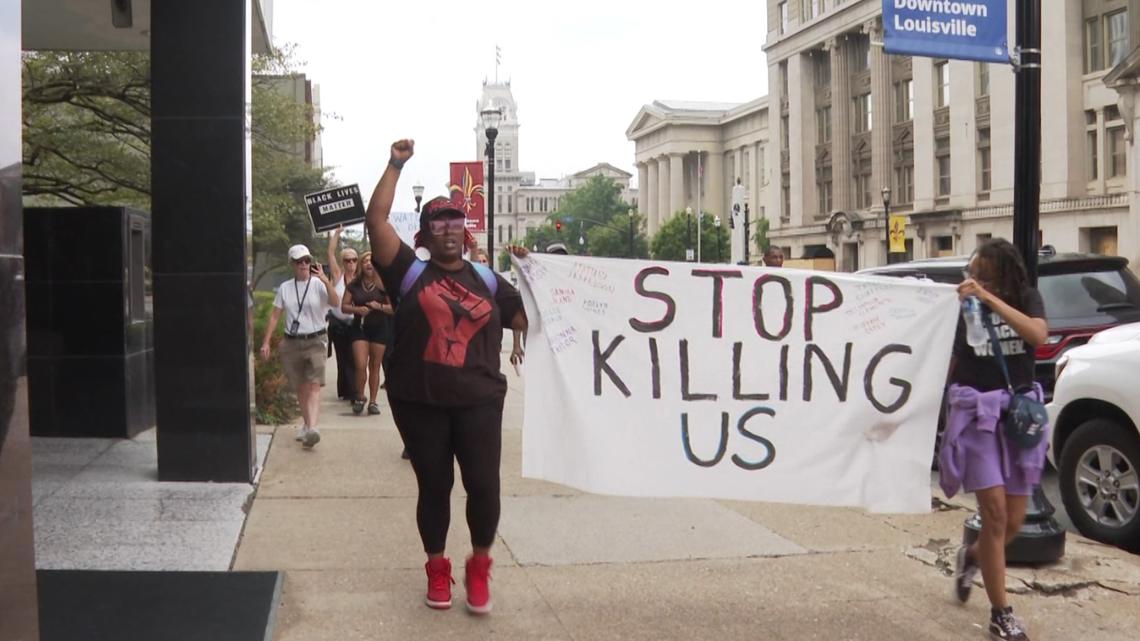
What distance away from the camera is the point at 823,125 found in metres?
85.7

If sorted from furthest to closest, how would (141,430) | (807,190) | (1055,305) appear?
(807,190), (141,430), (1055,305)

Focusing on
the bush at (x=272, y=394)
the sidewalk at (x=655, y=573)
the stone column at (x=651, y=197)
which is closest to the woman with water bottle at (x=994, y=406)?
the sidewalk at (x=655, y=573)

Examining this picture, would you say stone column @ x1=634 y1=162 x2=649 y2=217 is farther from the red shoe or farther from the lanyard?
the red shoe

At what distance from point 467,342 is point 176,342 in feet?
12.8

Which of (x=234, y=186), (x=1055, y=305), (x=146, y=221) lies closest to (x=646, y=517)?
(x=234, y=186)

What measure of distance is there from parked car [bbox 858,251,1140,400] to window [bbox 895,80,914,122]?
212 ft

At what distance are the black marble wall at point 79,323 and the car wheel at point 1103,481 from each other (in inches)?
318

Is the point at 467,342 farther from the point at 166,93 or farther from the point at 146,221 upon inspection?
the point at 146,221

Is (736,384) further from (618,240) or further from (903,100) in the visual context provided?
(618,240)

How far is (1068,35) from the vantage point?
54219 millimetres

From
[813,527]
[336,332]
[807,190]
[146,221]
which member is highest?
[807,190]

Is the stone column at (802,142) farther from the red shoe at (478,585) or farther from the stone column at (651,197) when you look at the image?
the red shoe at (478,585)

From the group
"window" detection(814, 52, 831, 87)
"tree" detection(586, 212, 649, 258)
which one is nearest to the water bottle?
"window" detection(814, 52, 831, 87)

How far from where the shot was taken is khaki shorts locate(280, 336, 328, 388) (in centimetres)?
1063
